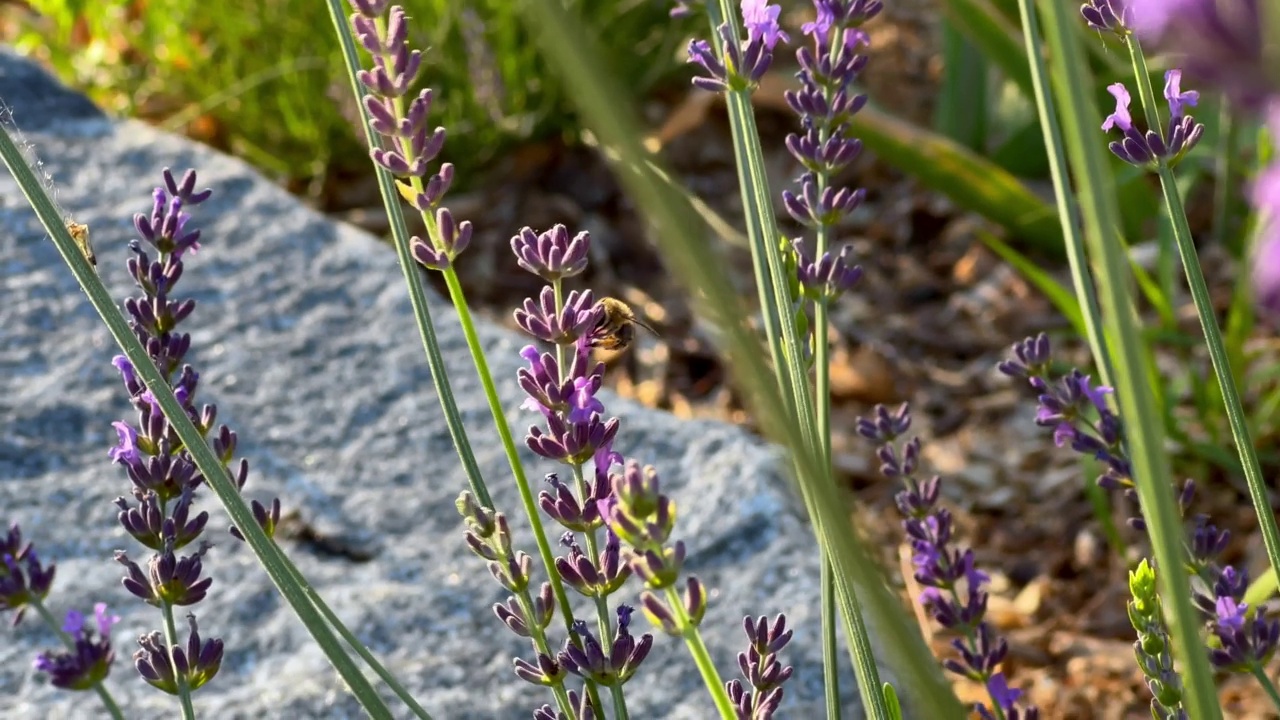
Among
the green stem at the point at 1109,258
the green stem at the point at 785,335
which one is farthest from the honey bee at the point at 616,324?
the green stem at the point at 1109,258

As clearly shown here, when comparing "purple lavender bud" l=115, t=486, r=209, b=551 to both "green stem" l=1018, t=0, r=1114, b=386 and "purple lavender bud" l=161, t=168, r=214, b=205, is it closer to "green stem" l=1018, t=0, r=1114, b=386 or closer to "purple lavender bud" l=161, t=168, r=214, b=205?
"purple lavender bud" l=161, t=168, r=214, b=205

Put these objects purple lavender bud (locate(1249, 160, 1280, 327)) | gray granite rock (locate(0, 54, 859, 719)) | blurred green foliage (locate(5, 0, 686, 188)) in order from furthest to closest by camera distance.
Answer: blurred green foliage (locate(5, 0, 686, 188)) → gray granite rock (locate(0, 54, 859, 719)) → purple lavender bud (locate(1249, 160, 1280, 327))

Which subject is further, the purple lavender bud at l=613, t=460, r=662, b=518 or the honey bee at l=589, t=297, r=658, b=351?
the honey bee at l=589, t=297, r=658, b=351

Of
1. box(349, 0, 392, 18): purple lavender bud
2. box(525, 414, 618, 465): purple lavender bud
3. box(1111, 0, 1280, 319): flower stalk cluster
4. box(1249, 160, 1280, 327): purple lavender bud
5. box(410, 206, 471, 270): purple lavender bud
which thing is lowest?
box(1249, 160, 1280, 327): purple lavender bud

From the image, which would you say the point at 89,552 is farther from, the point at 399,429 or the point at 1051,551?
the point at 1051,551

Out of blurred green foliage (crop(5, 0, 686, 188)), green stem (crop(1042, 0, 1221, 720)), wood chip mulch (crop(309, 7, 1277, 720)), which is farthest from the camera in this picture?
blurred green foliage (crop(5, 0, 686, 188))

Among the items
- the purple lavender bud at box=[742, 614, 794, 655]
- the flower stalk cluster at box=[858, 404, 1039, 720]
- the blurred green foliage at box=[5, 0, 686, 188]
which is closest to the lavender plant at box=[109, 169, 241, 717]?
the purple lavender bud at box=[742, 614, 794, 655]

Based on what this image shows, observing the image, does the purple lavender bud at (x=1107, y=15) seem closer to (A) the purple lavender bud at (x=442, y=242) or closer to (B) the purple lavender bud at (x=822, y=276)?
(B) the purple lavender bud at (x=822, y=276)
